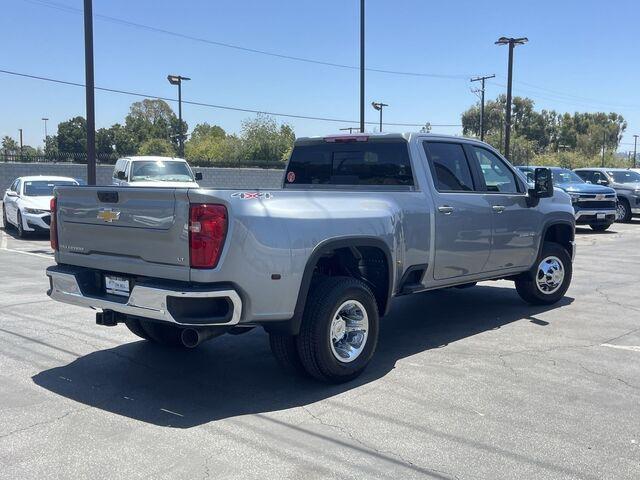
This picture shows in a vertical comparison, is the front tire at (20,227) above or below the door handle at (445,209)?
below

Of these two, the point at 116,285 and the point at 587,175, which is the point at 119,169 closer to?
the point at 116,285

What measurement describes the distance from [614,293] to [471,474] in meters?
6.48

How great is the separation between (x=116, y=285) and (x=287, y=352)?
139 cm

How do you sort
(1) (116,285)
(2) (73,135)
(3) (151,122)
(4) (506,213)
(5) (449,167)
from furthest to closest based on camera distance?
(3) (151,122) → (2) (73,135) → (4) (506,213) → (5) (449,167) → (1) (116,285)

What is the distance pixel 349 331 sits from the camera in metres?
5.34

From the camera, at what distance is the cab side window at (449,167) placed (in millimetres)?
6379

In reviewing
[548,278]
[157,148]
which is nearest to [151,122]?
[157,148]

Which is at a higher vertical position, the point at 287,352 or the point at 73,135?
the point at 73,135

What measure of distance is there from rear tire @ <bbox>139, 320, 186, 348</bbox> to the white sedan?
426 inches

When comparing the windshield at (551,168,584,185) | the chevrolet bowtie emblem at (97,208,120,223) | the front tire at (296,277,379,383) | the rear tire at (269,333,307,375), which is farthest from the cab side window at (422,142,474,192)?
the windshield at (551,168,584,185)

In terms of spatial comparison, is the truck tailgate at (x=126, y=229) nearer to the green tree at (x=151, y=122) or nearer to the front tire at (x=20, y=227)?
the front tire at (x=20, y=227)

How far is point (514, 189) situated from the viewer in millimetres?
7391

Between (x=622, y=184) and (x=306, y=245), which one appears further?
(x=622, y=184)

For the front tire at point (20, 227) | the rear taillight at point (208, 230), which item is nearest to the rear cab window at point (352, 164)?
the rear taillight at point (208, 230)
